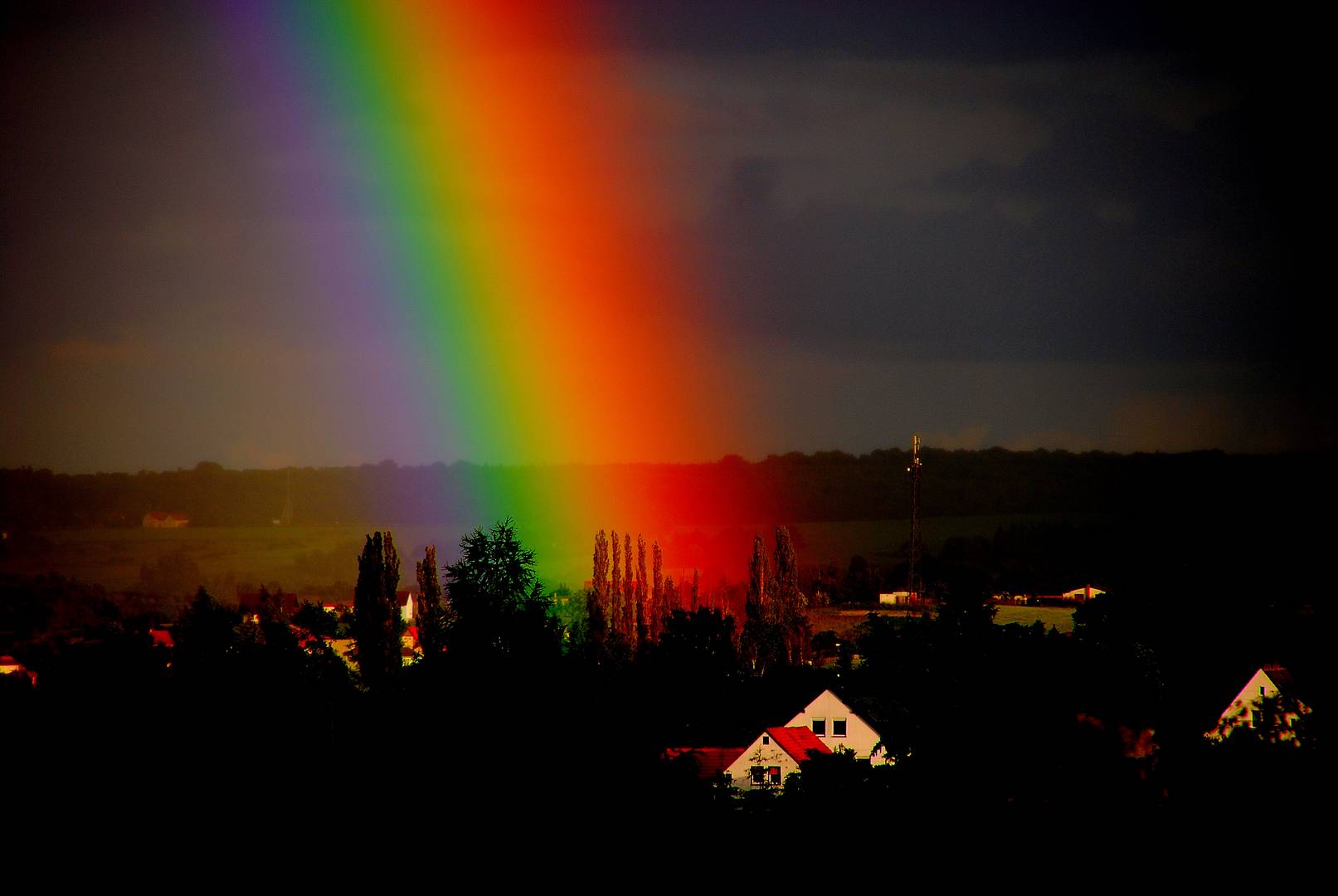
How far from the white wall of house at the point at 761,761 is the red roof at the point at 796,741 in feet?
0.66

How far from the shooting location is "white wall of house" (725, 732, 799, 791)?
3738cm

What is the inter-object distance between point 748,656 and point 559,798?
52516 millimetres

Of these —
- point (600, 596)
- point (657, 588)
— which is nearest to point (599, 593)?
point (600, 596)

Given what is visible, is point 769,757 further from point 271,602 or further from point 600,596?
point 271,602

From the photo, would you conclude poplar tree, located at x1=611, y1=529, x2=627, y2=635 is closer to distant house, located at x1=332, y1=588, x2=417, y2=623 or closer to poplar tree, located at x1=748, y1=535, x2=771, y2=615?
poplar tree, located at x1=748, y1=535, x2=771, y2=615

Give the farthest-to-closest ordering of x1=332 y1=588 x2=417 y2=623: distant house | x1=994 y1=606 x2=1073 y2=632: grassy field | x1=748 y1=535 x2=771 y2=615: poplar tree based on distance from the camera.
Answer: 1. x1=332 y1=588 x2=417 y2=623: distant house
2. x1=748 y1=535 x2=771 y2=615: poplar tree
3. x1=994 y1=606 x2=1073 y2=632: grassy field

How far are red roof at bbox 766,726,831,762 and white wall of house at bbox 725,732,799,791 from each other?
0.66 ft

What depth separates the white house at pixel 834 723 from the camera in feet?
147

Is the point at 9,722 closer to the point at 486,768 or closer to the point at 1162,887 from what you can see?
the point at 486,768

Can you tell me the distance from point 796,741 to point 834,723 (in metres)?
6.07

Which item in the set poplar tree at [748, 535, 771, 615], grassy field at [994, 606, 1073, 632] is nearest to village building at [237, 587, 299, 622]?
poplar tree at [748, 535, 771, 615]

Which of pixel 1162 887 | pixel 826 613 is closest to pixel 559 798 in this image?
pixel 1162 887

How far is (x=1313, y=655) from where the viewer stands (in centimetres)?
2327

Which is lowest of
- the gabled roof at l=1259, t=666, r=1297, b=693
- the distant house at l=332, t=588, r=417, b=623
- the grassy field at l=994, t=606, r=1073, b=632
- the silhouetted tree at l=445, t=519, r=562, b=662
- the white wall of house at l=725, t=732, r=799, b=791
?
the distant house at l=332, t=588, r=417, b=623
